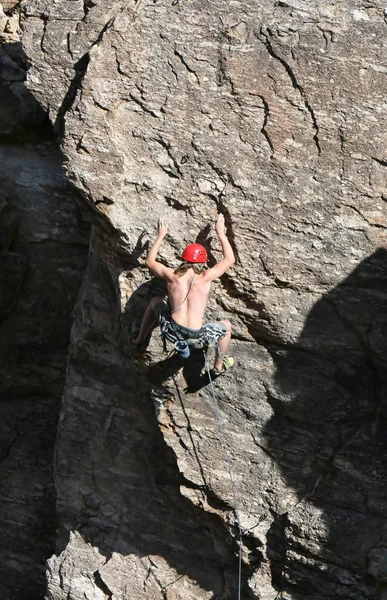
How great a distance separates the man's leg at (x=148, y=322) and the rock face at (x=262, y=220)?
0.14m

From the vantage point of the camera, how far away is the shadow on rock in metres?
7.16

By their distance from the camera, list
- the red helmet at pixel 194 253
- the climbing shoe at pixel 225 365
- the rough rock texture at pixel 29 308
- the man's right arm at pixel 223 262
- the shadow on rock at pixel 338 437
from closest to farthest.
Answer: the red helmet at pixel 194 253 → the man's right arm at pixel 223 262 → the shadow on rock at pixel 338 437 → the climbing shoe at pixel 225 365 → the rough rock texture at pixel 29 308

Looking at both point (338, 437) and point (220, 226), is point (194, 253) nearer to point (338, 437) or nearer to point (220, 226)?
point (220, 226)

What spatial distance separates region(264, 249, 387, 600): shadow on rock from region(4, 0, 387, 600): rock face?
0.01 meters

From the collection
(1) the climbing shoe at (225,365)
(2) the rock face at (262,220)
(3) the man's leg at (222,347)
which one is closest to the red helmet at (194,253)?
(2) the rock face at (262,220)

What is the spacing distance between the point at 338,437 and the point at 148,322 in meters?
2.11

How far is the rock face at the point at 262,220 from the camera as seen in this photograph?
23.1 ft

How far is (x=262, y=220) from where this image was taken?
7203 mm

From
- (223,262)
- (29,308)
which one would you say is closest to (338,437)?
(223,262)

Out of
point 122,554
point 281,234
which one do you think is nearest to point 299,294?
point 281,234

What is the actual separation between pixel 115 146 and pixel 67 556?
185 inches

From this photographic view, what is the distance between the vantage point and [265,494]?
774cm

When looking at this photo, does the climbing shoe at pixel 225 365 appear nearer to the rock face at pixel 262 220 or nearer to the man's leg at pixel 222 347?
the man's leg at pixel 222 347

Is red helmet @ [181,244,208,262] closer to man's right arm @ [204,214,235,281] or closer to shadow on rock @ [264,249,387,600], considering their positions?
man's right arm @ [204,214,235,281]
